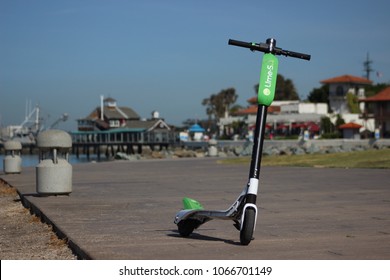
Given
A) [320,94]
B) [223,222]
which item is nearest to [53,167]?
[223,222]

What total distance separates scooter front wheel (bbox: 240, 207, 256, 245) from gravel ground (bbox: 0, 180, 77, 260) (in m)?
1.68

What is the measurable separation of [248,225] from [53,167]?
25.8 ft

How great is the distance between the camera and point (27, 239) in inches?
373

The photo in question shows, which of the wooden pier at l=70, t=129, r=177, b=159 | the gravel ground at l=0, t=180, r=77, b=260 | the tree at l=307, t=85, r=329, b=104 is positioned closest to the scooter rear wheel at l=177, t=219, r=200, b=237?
the gravel ground at l=0, t=180, r=77, b=260

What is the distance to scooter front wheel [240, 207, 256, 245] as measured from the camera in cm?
745

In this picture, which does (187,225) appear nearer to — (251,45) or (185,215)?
(185,215)

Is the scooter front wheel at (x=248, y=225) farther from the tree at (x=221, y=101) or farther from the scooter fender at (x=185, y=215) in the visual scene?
the tree at (x=221, y=101)

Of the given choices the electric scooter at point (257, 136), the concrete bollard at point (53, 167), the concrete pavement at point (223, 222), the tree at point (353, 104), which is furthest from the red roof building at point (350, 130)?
the electric scooter at point (257, 136)

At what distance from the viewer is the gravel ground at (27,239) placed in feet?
26.0
